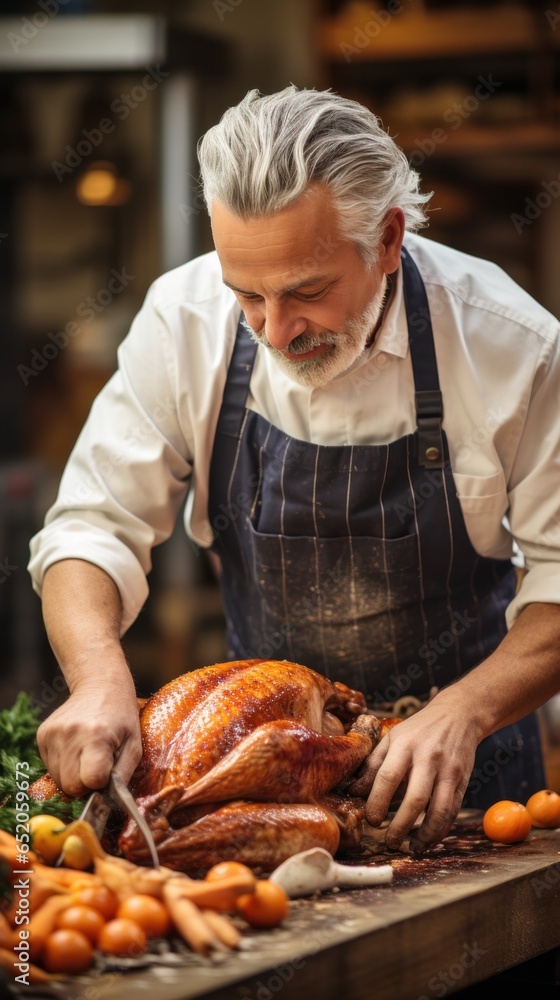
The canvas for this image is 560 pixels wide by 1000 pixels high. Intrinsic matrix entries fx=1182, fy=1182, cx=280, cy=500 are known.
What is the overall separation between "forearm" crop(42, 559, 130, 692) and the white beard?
49cm

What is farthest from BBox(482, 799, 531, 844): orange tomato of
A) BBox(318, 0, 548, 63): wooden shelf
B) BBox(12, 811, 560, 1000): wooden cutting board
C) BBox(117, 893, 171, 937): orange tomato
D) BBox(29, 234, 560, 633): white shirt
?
BBox(318, 0, 548, 63): wooden shelf

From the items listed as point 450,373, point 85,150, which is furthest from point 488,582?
point 85,150

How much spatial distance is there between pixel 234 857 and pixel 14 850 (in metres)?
0.29

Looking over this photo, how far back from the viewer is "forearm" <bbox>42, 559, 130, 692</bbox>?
1.86 meters

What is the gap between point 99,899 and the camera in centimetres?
134

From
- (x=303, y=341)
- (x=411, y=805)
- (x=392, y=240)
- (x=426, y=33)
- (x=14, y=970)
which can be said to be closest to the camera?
(x=14, y=970)

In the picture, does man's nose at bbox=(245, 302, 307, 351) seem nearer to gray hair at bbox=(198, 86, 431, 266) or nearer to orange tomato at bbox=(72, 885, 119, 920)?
gray hair at bbox=(198, 86, 431, 266)

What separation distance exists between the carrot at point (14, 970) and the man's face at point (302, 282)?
3.35ft

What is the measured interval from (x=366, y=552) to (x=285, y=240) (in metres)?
0.65

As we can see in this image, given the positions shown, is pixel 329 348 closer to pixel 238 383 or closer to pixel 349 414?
pixel 349 414

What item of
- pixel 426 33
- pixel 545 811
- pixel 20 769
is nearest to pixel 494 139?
pixel 426 33

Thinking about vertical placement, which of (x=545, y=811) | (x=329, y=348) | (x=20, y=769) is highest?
(x=329, y=348)

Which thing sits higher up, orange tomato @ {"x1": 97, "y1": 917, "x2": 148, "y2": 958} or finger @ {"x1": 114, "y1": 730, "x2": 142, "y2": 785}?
finger @ {"x1": 114, "y1": 730, "x2": 142, "y2": 785}

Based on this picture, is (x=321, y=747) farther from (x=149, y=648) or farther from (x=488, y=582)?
(x=149, y=648)
